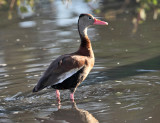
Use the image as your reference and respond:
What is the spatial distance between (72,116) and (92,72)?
2.45 m

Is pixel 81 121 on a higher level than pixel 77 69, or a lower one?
lower

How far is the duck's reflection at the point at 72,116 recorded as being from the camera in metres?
6.76

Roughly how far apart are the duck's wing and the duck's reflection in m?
0.53

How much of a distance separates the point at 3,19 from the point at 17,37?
3.74 metres

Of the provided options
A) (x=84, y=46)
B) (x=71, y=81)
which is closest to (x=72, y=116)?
(x=71, y=81)

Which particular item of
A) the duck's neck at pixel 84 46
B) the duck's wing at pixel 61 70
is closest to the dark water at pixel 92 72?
the duck's wing at pixel 61 70

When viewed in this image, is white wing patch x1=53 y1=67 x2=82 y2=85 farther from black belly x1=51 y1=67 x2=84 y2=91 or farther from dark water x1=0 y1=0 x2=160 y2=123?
dark water x1=0 y1=0 x2=160 y2=123

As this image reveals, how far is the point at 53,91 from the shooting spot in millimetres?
8414

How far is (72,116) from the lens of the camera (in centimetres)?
702

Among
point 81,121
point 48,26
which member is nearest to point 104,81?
point 81,121

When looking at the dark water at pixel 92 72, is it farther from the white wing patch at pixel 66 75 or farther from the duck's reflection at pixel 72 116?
the white wing patch at pixel 66 75

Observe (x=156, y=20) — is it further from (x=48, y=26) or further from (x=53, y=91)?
(x=53, y=91)

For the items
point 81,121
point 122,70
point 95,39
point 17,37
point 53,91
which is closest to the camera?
point 81,121

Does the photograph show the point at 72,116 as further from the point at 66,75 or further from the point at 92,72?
the point at 92,72
